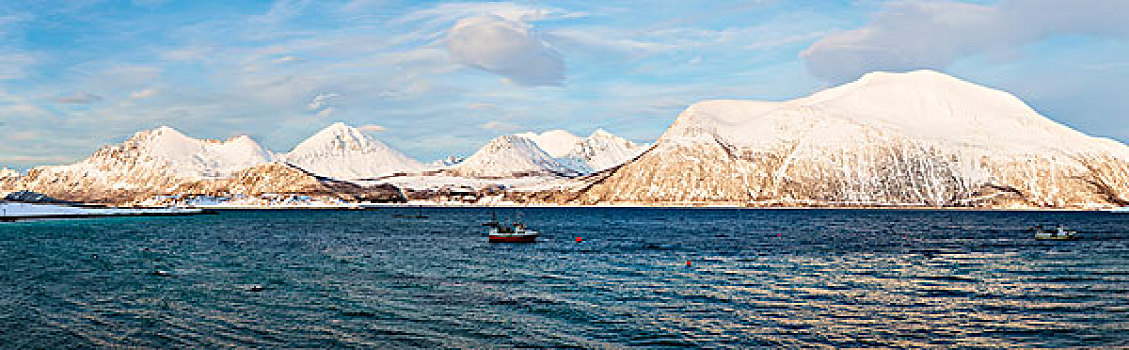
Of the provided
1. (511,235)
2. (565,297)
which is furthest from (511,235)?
(565,297)

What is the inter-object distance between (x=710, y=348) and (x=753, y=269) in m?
34.9

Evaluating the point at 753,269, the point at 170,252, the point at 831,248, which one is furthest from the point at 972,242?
the point at 170,252

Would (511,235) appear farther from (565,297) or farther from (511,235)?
(565,297)

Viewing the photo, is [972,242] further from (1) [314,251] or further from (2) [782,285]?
(1) [314,251]

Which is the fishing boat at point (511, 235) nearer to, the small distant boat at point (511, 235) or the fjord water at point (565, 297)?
the small distant boat at point (511, 235)

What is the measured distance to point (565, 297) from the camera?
1950 inches

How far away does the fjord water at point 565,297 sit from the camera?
3653 cm

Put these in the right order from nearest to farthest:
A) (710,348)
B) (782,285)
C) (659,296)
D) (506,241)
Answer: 1. (710,348)
2. (659,296)
3. (782,285)
4. (506,241)

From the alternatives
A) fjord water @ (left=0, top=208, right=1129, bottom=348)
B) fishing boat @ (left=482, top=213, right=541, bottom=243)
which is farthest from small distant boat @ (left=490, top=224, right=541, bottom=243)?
fjord water @ (left=0, top=208, right=1129, bottom=348)

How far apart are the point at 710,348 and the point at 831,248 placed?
210ft

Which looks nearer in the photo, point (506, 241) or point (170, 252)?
point (170, 252)

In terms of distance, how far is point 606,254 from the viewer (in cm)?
8450

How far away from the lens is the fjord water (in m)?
36.5

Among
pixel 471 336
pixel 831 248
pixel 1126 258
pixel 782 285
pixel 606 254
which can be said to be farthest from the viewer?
pixel 831 248
